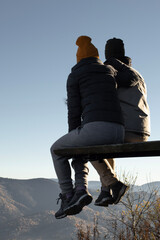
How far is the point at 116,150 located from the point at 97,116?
437 millimetres

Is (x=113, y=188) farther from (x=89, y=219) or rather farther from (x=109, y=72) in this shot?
(x=89, y=219)

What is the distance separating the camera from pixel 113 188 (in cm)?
269

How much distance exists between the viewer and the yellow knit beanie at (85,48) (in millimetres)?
2619

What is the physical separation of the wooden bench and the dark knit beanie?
117 centimetres

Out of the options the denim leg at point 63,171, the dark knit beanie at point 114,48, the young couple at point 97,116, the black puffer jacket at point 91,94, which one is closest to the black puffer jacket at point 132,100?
Answer: the young couple at point 97,116

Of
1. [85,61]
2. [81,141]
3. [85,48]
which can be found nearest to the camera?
[81,141]

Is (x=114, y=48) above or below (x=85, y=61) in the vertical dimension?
above

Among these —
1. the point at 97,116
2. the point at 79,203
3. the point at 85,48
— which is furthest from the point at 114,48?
the point at 79,203

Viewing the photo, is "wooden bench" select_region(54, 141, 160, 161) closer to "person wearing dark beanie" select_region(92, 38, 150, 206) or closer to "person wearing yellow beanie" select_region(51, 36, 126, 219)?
"person wearing yellow beanie" select_region(51, 36, 126, 219)

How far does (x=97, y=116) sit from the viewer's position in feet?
7.47

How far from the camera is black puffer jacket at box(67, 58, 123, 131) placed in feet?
7.54

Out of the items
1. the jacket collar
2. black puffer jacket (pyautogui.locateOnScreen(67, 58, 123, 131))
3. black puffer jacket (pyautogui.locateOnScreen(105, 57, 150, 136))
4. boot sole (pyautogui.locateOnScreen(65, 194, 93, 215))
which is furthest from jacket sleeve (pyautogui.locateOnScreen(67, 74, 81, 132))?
boot sole (pyautogui.locateOnScreen(65, 194, 93, 215))

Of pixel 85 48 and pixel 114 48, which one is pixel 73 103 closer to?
pixel 85 48

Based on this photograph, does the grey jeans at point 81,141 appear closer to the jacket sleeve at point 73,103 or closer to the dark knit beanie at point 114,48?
the jacket sleeve at point 73,103
